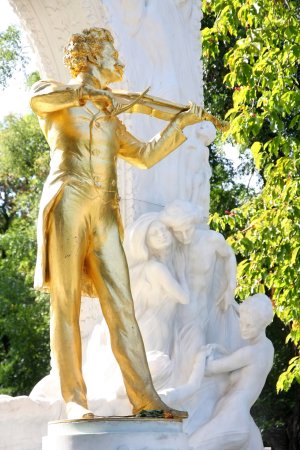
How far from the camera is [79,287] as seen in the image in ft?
23.7

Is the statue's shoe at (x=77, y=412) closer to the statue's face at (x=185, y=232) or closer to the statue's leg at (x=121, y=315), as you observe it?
the statue's leg at (x=121, y=315)

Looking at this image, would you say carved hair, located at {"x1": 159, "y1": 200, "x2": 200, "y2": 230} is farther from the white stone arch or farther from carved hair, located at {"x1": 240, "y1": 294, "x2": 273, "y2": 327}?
carved hair, located at {"x1": 240, "y1": 294, "x2": 273, "y2": 327}

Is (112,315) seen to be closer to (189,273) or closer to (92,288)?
(92,288)

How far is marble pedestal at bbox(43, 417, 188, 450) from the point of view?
21.9 feet

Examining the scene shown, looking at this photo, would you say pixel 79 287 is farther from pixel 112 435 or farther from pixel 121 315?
pixel 112 435

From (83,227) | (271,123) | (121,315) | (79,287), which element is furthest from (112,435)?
(271,123)

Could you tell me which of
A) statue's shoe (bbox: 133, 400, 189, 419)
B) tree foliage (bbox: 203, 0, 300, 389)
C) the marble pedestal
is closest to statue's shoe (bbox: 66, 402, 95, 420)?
the marble pedestal

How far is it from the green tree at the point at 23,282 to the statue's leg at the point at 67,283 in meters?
10.6

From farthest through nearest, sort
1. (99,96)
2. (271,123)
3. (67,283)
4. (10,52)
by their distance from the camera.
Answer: (10,52), (271,123), (99,96), (67,283)

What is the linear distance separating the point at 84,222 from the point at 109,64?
1.00 metres

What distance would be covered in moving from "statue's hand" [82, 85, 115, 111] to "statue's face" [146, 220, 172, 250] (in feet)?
4.83

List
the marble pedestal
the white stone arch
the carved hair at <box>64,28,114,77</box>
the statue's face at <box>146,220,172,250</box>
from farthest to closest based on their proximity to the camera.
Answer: the white stone arch → the statue's face at <box>146,220,172,250</box> → the carved hair at <box>64,28,114,77</box> → the marble pedestal

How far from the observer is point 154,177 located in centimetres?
923

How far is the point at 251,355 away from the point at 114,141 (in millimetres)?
1840
